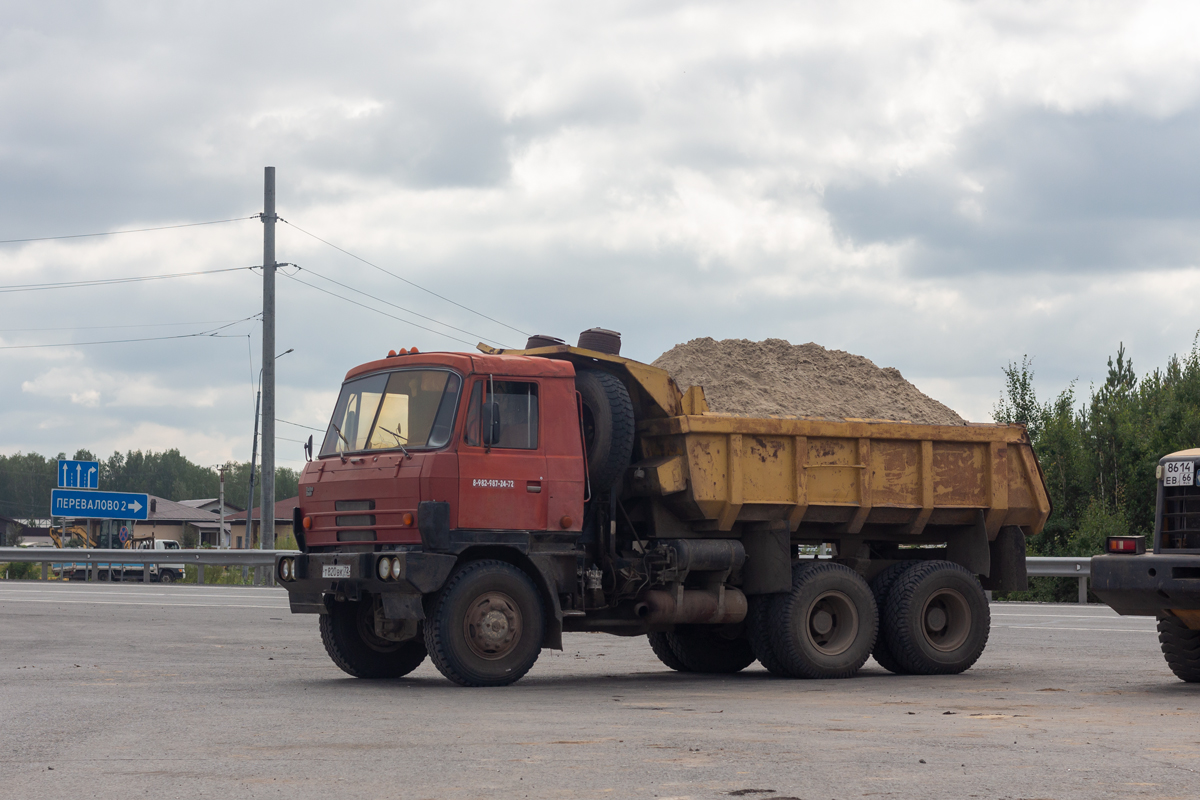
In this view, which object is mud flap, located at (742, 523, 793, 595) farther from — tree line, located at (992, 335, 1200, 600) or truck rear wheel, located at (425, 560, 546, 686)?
tree line, located at (992, 335, 1200, 600)

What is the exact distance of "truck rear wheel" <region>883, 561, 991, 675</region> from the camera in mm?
13602

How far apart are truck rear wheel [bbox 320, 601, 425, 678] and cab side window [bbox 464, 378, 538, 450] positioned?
6.55ft

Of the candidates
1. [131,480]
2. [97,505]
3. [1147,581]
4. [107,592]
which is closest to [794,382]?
[1147,581]

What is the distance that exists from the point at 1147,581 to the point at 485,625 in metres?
5.40

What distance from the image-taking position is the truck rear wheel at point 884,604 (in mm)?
13758

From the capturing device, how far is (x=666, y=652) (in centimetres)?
1463

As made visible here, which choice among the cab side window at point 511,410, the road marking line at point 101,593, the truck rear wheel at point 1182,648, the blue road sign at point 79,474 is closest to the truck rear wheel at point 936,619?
the truck rear wheel at point 1182,648

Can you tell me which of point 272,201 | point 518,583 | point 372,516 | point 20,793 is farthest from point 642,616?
point 272,201

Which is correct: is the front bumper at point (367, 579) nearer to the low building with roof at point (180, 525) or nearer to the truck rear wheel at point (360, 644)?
the truck rear wheel at point (360, 644)

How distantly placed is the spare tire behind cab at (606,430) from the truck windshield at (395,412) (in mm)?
1382

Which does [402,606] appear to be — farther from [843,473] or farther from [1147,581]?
[1147,581]

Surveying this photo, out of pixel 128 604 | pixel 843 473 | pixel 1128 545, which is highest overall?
pixel 843 473

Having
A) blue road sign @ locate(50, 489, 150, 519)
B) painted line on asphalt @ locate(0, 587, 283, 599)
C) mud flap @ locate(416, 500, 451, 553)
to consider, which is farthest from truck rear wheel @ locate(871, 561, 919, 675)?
blue road sign @ locate(50, 489, 150, 519)

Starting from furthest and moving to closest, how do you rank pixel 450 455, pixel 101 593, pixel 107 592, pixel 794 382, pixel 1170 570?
1. pixel 107 592
2. pixel 101 593
3. pixel 794 382
4. pixel 450 455
5. pixel 1170 570
